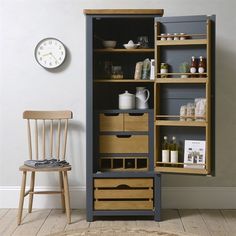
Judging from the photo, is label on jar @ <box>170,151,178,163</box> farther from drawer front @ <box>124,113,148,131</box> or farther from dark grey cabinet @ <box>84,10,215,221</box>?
drawer front @ <box>124,113,148,131</box>

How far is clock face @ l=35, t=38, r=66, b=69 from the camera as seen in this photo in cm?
482

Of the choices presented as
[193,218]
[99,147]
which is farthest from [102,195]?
[193,218]

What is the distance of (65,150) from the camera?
4.77 meters

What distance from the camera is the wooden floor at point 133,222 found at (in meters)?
4.11

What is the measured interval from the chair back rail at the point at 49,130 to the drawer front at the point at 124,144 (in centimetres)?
42

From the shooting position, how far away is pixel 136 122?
448cm

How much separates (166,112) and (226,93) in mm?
788

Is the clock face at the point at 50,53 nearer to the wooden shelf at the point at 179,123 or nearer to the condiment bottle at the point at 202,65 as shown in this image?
the wooden shelf at the point at 179,123

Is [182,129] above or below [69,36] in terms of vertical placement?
below

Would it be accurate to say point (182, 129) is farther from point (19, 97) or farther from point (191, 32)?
point (19, 97)

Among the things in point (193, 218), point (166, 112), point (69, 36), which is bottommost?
point (193, 218)

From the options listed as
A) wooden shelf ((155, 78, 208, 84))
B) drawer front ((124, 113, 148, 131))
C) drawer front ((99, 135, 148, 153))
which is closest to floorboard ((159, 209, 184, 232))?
drawer front ((99, 135, 148, 153))

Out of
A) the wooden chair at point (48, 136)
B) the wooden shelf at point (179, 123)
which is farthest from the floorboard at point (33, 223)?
the wooden shelf at point (179, 123)

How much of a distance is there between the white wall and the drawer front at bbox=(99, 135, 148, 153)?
46cm
